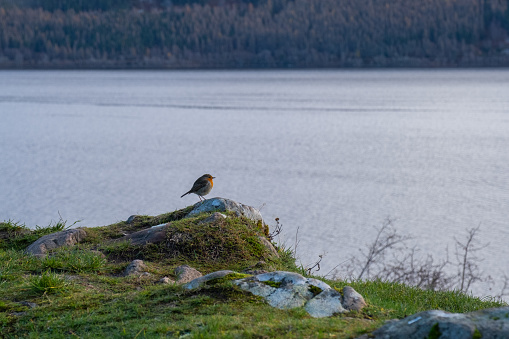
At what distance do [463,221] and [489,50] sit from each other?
161453 millimetres

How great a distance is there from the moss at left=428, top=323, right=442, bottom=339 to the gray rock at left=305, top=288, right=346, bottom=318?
1.41m

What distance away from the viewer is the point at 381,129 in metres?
52.2

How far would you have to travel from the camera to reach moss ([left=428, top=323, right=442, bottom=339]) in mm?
4117

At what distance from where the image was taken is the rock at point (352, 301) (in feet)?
18.5

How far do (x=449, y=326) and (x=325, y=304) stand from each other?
1628 millimetres

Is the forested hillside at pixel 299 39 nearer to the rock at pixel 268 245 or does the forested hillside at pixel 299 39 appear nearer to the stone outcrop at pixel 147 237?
the rock at pixel 268 245

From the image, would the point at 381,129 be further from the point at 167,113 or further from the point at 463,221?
the point at 463,221

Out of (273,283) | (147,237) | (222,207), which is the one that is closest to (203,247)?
(147,237)

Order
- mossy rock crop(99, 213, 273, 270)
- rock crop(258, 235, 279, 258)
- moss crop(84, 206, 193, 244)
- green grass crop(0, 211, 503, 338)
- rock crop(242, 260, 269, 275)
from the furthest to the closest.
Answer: moss crop(84, 206, 193, 244)
rock crop(258, 235, 279, 258)
mossy rock crop(99, 213, 273, 270)
rock crop(242, 260, 269, 275)
green grass crop(0, 211, 503, 338)

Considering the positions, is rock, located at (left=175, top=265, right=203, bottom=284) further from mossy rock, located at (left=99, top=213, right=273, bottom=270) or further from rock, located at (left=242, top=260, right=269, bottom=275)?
rock, located at (left=242, top=260, right=269, bottom=275)

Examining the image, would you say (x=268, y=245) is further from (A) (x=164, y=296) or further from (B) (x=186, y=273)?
(A) (x=164, y=296)

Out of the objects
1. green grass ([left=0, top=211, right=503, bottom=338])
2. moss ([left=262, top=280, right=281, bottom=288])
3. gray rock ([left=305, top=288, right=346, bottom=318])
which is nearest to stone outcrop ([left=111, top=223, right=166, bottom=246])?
green grass ([left=0, top=211, right=503, bottom=338])

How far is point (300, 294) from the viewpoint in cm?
575

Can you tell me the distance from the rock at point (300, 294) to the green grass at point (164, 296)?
0.10 metres
